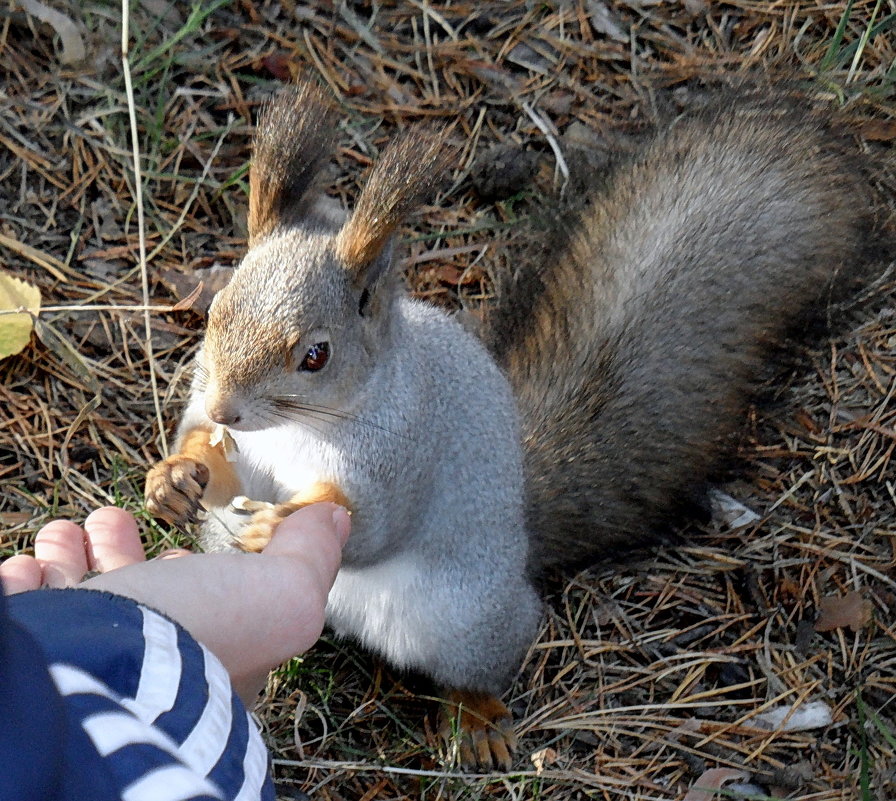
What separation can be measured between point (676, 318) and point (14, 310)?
50.9 inches

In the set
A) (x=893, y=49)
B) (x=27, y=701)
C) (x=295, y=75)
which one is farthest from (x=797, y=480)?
(x=27, y=701)

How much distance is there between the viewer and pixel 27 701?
78 cm

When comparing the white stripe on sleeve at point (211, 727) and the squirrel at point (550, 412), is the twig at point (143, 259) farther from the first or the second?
the white stripe on sleeve at point (211, 727)

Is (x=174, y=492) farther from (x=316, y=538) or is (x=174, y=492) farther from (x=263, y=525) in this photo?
(x=316, y=538)

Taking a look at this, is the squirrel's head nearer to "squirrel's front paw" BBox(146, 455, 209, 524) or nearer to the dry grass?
"squirrel's front paw" BBox(146, 455, 209, 524)

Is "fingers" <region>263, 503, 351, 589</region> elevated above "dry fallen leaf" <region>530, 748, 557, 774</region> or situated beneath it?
elevated above

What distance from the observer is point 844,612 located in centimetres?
211

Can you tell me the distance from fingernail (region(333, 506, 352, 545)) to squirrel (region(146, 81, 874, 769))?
0.20 ft

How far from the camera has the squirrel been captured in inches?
68.4

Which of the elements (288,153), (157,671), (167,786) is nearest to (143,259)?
(288,153)

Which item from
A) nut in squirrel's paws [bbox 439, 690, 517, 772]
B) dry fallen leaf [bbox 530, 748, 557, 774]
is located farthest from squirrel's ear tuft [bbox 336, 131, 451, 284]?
dry fallen leaf [bbox 530, 748, 557, 774]

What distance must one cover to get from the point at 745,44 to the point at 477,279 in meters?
0.92

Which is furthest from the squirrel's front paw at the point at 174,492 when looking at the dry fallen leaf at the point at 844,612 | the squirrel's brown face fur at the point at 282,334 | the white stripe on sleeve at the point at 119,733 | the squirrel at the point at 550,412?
the dry fallen leaf at the point at 844,612

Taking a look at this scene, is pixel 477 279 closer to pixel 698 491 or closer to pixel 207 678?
pixel 698 491
